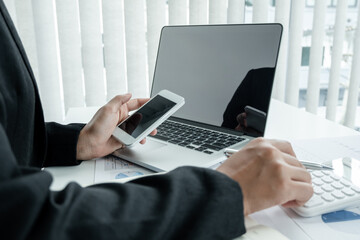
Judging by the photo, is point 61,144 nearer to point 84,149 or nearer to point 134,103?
point 84,149

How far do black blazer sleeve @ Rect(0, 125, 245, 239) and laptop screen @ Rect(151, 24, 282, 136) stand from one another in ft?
1.32

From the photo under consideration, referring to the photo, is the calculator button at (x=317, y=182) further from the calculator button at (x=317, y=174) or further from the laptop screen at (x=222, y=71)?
the laptop screen at (x=222, y=71)

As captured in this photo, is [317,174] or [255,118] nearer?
[317,174]

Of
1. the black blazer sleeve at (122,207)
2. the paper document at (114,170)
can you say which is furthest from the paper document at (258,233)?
the paper document at (114,170)

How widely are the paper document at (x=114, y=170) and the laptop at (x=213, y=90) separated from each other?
0.04 feet

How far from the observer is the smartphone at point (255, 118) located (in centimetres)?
73

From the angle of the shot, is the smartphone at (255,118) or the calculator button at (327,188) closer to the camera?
the calculator button at (327,188)

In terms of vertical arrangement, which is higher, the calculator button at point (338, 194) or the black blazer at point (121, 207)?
the black blazer at point (121, 207)

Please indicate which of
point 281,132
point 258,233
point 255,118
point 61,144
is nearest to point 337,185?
point 258,233

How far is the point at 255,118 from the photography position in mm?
741

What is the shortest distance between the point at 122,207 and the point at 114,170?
292 mm

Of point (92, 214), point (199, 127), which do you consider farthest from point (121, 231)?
point (199, 127)

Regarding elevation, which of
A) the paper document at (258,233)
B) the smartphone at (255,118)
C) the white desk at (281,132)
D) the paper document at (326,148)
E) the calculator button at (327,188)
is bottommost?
the white desk at (281,132)

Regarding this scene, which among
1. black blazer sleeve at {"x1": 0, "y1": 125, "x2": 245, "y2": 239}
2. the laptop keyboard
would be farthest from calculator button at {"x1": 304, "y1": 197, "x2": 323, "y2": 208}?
the laptop keyboard
